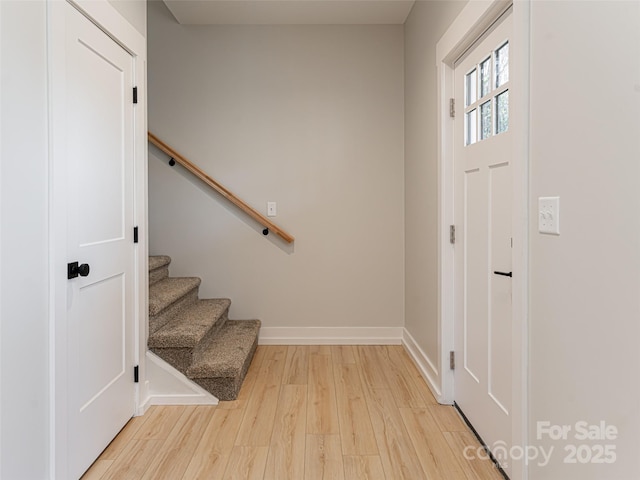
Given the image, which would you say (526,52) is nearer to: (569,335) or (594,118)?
(594,118)

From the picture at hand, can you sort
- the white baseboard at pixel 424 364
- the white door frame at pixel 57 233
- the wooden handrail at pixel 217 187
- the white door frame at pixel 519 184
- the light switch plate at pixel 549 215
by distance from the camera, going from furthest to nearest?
1. the wooden handrail at pixel 217 187
2. the white baseboard at pixel 424 364
3. the white door frame at pixel 57 233
4. the white door frame at pixel 519 184
5. the light switch plate at pixel 549 215

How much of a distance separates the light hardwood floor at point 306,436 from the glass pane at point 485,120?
4.82ft

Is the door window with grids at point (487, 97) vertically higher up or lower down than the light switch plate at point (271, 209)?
higher up

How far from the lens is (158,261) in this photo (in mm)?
3195

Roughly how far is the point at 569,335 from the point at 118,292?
1.93 metres

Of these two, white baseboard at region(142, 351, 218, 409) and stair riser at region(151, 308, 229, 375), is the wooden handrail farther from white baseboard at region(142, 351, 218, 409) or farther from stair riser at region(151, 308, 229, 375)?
white baseboard at region(142, 351, 218, 409)

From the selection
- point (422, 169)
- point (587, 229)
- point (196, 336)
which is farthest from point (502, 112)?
point (196, 336)

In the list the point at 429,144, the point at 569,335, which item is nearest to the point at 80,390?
the point at 569,335

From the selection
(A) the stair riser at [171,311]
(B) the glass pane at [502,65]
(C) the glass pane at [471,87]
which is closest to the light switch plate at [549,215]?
(B) the glass pane at [502,65]

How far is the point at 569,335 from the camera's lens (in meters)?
1.23

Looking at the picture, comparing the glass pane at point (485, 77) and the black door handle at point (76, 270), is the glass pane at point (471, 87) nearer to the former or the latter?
the glass pane at point (485, 77)

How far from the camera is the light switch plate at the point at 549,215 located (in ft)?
4.18

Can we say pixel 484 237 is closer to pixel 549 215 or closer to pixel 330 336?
pixel 549 215

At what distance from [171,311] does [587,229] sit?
2.44 meters
